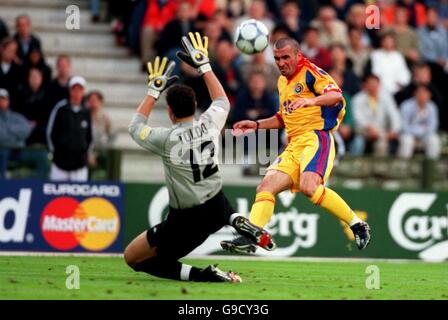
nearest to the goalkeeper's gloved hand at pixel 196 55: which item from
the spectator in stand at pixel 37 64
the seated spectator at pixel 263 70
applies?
the spectator in stand at pixel 37 64

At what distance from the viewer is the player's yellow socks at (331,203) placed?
42.5 ft

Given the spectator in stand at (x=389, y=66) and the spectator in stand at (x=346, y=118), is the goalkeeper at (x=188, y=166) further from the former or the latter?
the spectator in stand at (x=389, y=66)

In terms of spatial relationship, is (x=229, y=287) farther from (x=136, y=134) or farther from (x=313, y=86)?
(x=313, y=86)

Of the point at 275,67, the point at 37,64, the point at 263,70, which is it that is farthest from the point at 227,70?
the point at 37,64

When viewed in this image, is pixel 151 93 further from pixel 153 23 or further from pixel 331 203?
pixel 153 23

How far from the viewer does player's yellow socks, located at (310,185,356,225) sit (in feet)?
42.5

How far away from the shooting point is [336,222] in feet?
60.6

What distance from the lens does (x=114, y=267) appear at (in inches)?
563

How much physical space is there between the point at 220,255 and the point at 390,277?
4181 millimetres

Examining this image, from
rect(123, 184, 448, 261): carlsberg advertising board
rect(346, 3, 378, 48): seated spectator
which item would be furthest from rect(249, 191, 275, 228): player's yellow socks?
rect(346, 3, 378, 48): seated spectator

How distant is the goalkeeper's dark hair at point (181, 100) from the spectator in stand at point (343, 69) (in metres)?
9.88

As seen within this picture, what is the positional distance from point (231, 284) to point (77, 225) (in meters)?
5.86

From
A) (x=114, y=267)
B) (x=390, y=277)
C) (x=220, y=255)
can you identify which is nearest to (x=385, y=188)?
(x=220, y=255)

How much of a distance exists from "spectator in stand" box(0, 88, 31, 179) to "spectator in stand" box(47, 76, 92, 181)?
501mm
